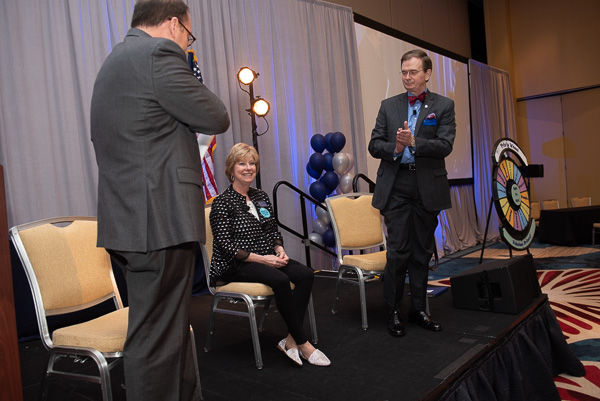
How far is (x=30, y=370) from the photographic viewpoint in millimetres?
2588

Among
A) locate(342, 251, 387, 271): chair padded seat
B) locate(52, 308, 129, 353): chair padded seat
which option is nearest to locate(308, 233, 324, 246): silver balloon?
locate(342, 251, 387, 271): chair padded seat

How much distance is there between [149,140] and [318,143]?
3824 mm

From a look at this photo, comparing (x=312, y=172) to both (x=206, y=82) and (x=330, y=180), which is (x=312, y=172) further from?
(x=206, y=82)

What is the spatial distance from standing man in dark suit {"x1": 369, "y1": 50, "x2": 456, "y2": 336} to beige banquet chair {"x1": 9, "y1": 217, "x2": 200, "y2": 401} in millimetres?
1369

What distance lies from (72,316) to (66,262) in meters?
1.71

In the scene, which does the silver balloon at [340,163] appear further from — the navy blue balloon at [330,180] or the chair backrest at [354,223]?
the chair backrest at [354,223]

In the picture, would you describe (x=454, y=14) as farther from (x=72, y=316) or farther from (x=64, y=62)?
(x=72, y=316)

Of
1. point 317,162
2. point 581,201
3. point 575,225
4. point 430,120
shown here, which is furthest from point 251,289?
point 581,201

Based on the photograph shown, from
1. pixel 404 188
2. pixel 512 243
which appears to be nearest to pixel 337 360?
pixel 404 188

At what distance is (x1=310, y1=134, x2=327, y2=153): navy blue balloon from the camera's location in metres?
5.16

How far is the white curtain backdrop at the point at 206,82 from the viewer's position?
348 centimetres

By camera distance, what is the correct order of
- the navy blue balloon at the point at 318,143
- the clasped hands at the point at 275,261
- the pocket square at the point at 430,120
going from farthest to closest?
the navy blue balloon at the point at 318,143, the pocket square at the point at 430,120, the clasped hands at the point at 275,261

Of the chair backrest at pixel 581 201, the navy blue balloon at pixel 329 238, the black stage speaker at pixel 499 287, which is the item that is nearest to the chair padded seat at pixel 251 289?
the black stage speaker at pixel 499 287

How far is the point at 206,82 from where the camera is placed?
4629 millimetres
